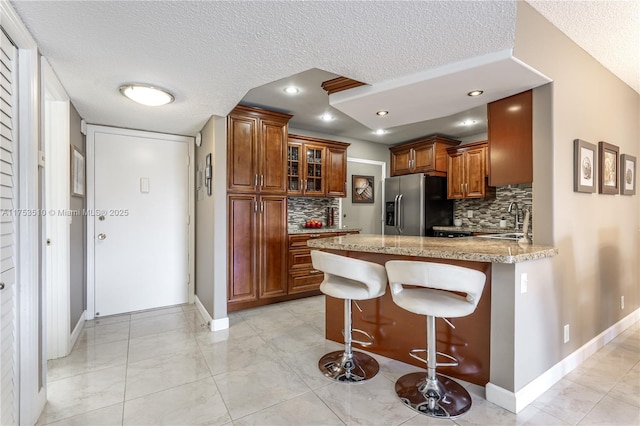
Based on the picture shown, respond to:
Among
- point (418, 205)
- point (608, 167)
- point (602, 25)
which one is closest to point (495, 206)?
point (418, 205)

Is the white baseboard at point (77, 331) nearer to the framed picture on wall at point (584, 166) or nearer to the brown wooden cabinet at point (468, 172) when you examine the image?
the framed picture on wall at point (584, 166)

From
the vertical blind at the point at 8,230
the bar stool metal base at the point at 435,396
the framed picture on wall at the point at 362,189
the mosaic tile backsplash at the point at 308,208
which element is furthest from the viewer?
the framed picture on wall at the point at 362,189

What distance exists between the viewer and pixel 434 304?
1795 millimetres

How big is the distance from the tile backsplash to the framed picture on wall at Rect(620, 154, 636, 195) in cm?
113

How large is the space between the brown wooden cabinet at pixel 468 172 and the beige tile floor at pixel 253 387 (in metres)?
2.35

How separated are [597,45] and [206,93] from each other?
3102 millimetres

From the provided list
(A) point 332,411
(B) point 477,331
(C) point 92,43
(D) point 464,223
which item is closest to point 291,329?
(A) point 332,411

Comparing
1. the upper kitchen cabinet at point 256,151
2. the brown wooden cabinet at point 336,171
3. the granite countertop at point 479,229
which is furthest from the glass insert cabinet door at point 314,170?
the granite countertop at point 479,229

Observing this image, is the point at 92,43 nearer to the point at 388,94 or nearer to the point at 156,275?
the point at 388,94

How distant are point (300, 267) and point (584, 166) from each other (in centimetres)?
307

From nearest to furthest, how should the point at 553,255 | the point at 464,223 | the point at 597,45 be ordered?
the point at 553,255 < the point at 597,45 < the point at 464,223

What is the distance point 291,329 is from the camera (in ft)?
10.3

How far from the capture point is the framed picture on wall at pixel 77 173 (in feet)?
9.33

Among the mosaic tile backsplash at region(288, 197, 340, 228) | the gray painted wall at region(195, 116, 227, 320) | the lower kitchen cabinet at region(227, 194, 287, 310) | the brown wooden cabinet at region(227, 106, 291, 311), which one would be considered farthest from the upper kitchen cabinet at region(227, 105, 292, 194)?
the mosaic tile backsplash at region(288, 197, 340, 228)
